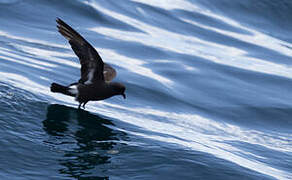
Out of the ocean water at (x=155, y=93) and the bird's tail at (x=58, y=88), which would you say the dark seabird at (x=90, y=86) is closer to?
the bird's tail at (x=58, y=88)

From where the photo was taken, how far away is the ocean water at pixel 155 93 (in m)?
7.59

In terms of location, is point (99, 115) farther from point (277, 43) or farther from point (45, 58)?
point (277, 43)

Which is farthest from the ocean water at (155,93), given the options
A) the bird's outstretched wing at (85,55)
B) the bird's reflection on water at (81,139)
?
the bird's outstretched wing at (85,55)

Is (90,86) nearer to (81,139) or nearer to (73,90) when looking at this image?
(73,90)

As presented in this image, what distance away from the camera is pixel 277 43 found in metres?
19.5

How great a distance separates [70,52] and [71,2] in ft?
15.0

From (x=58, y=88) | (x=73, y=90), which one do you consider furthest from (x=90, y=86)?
(x=58, y=88)

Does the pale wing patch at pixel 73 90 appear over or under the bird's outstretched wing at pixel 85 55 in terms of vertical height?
under

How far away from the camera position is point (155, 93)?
12547 millimetres

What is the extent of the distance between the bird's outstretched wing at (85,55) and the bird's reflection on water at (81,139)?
23.7 inches

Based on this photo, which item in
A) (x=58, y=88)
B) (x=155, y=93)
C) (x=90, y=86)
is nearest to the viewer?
(x=58, y=88)

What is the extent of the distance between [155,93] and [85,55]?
3.36 metres

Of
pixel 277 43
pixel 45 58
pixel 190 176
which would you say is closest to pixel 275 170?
pixel 190 176

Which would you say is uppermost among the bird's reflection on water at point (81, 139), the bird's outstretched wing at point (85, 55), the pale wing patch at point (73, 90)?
the bird's outstretched wing at point (85, 55)
